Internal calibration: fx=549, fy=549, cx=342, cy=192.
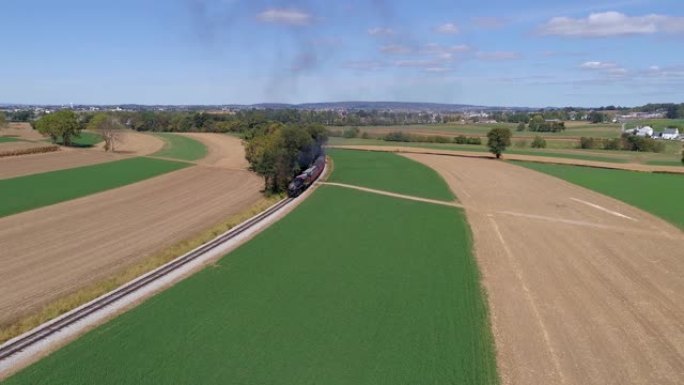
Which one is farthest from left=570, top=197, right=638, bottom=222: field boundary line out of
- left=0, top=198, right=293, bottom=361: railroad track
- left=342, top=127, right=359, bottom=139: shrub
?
left=342, top=127, right=359, bottom=139: shrub

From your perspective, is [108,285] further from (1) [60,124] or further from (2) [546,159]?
(2) [546,159]

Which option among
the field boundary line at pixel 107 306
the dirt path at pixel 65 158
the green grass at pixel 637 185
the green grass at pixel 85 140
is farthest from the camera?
the green grass at pixel 85 140

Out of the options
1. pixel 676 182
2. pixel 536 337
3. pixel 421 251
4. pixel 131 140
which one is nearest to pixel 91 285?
pixel 421 251

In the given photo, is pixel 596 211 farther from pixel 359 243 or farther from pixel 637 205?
pixel 359 243

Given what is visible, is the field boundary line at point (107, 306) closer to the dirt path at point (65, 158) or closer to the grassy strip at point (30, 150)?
the dirt path at point (65, 158)

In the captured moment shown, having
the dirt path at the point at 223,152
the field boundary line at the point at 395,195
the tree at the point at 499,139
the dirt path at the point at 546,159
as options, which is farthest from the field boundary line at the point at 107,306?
the dirt path at the point at 546,159
